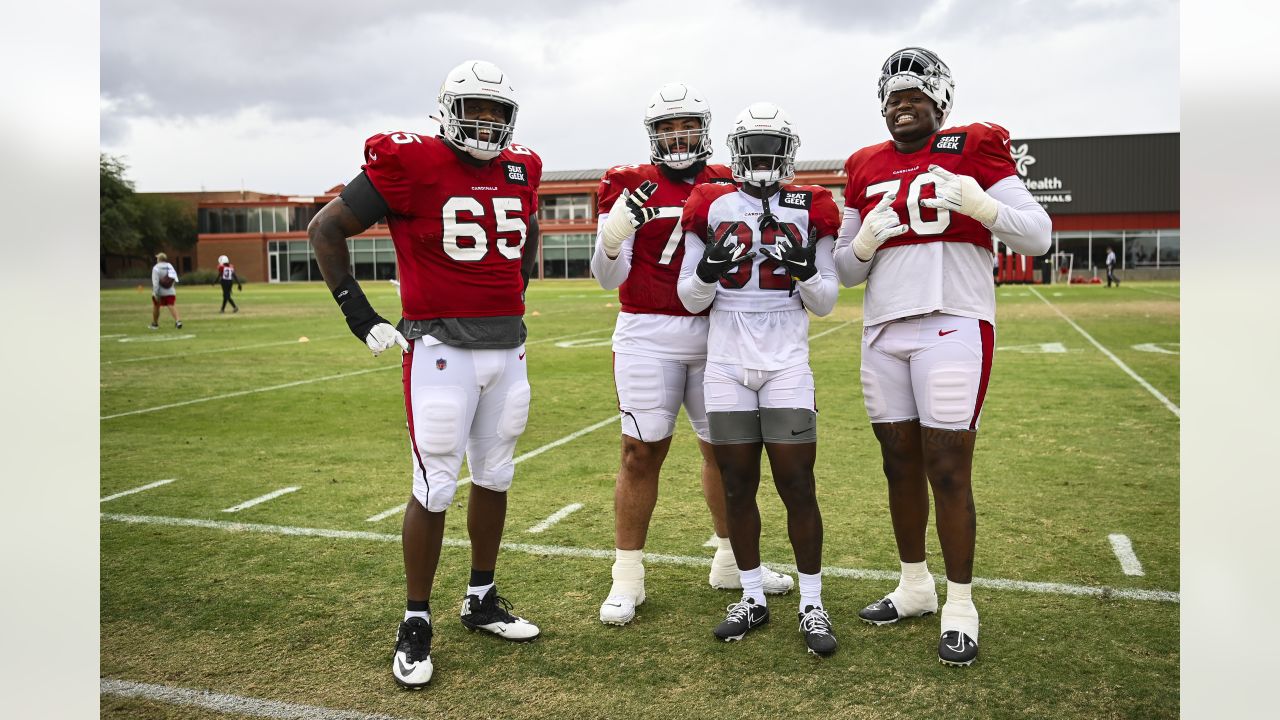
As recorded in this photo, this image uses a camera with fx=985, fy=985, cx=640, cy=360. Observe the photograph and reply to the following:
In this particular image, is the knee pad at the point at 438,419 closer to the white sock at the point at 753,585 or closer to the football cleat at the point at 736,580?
the white sock at the point at 753,585

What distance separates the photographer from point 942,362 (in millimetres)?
3365

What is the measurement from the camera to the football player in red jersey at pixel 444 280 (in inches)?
132

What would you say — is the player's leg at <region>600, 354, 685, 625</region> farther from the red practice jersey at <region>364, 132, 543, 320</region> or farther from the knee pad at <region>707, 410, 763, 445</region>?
the red practice jersey at <region>364, 132, 543, 320</region>

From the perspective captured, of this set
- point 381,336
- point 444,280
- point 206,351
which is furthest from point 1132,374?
point 206,351

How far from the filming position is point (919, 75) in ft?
11.1

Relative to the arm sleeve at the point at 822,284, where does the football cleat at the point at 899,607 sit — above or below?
below

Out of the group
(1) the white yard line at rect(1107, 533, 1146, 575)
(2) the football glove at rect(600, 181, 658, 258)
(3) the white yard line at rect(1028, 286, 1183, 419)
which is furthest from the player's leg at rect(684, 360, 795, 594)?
(3) the white yard line at rect(1028, 286, 1183, 419)

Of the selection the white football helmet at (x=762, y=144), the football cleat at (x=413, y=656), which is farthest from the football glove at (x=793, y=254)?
the football cleat at (x=413, y=656)

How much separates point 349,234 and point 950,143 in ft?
6.86

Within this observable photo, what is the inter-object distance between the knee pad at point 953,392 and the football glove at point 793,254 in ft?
1.82

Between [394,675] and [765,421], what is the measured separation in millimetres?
1520

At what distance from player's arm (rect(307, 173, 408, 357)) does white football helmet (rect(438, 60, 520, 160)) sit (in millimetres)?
350
